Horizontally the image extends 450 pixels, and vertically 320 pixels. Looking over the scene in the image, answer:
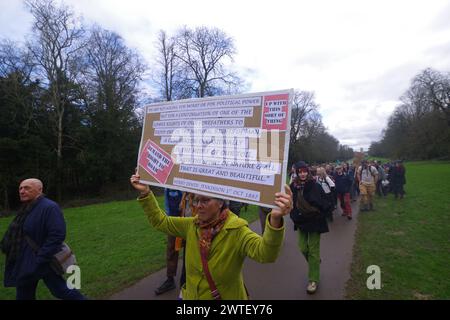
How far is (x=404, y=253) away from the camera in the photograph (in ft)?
19.3

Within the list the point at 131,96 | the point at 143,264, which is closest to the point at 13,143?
the point at 131,96

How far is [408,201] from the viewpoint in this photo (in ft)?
41.7

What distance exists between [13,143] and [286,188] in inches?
897

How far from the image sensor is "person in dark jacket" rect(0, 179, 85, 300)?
3.29 m

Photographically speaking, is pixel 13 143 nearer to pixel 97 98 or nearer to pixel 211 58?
pixel 97 98

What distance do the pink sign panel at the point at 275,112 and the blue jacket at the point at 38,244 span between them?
2828mm

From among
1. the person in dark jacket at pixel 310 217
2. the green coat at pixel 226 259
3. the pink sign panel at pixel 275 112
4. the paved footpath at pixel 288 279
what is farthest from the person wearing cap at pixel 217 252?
the person in dark jacket at pixel 310 217

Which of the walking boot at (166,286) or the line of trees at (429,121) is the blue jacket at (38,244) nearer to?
the walking boot at (166,286)

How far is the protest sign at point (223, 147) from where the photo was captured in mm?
2010

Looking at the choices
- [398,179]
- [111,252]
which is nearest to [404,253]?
[111,252]

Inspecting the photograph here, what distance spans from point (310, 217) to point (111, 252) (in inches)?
187

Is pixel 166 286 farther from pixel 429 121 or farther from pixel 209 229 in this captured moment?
pixel 429 121
